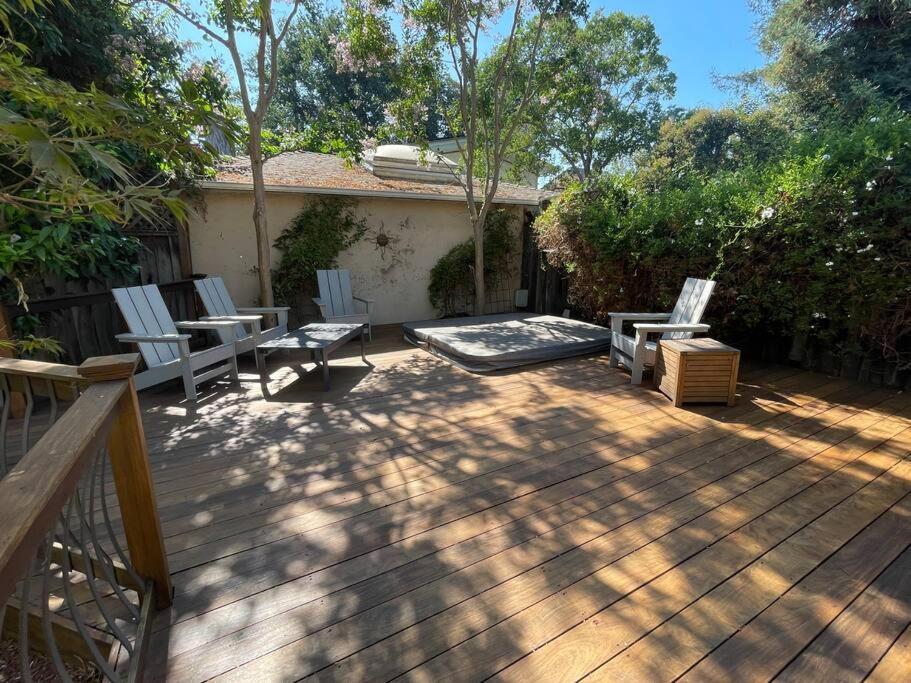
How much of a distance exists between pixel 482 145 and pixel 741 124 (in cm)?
1225

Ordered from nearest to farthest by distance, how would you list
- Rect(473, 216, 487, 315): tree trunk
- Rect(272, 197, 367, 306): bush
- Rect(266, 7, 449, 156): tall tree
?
1. Rect(272, 197, 367, 306): bush
2. Rect(473, 216, 487, 315): tree trunk
3. Rect(266, 7, 449, 156): tall tree

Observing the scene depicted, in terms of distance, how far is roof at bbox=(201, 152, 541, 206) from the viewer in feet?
18.7

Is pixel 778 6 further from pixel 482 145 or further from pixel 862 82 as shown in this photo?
pixel 482 145

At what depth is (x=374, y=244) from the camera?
22.4ft

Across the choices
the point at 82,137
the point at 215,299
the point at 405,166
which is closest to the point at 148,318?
the point at 215,299

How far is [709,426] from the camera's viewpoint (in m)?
2.98

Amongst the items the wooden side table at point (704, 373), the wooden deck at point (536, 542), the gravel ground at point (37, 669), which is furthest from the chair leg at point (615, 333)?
the gravel ground at point (37, 669)

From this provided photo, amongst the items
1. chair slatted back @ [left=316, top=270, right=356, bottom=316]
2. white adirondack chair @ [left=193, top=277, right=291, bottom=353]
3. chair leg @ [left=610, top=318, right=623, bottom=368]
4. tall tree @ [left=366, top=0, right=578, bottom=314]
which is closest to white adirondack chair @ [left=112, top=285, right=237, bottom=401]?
white adirondack chair @ [left=193, top=277, right=291, bottom=353]

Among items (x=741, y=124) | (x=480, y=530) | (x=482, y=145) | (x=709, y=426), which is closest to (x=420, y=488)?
(x=480, y=530)

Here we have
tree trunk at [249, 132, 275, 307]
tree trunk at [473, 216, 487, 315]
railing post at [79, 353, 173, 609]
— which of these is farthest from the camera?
tree trunk at [473, 216, 487, 315]

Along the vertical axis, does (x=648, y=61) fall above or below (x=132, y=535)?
above

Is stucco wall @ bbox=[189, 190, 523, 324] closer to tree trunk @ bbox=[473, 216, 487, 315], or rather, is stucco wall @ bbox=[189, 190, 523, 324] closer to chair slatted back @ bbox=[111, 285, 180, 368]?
A: tree trunk @ bbox=[473, 216, 487, 315]

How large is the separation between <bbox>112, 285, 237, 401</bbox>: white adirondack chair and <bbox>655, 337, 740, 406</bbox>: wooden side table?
12.5 feet

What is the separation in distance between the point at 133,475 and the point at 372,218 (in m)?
5.89
